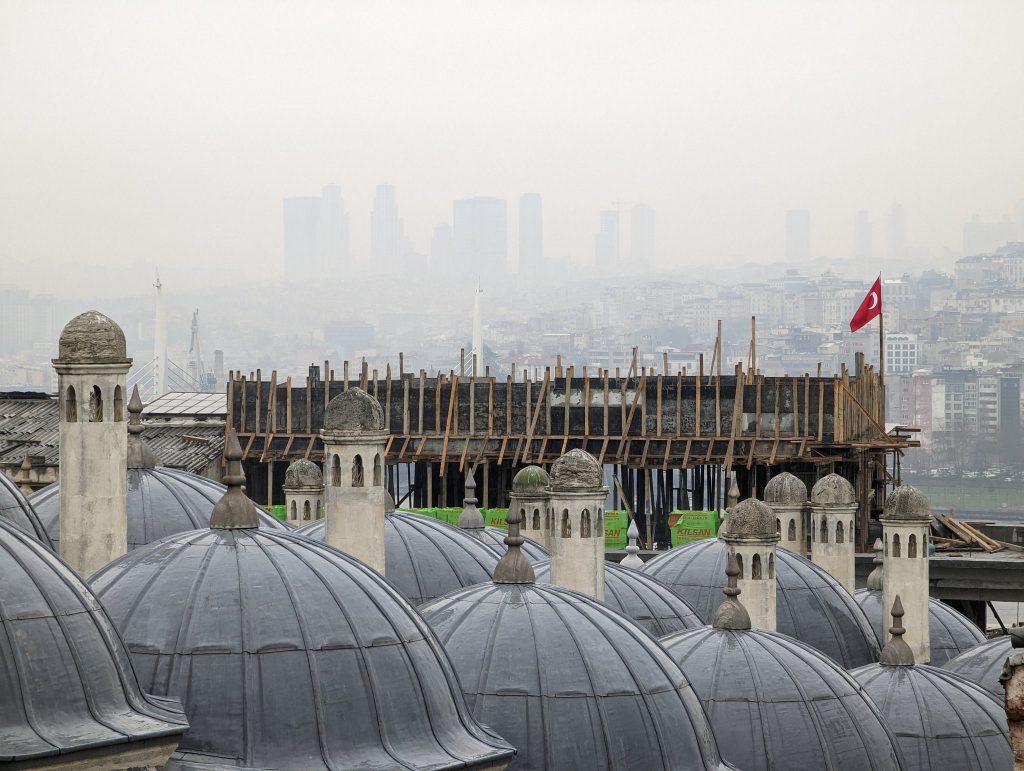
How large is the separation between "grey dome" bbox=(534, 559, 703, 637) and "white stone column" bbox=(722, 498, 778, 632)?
4.66ft

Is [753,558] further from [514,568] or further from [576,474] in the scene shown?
[514,568]

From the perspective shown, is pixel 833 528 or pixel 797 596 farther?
pixel 833 528

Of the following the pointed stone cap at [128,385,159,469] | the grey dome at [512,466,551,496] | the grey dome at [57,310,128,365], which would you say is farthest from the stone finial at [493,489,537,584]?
the grey dome at [512,466,551,496]

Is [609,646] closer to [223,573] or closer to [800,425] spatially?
[223,573]

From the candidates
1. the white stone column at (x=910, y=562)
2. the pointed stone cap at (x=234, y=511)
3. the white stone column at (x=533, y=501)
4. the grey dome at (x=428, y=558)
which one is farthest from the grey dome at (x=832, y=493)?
the pointed stone cap at (x=234, y=511)

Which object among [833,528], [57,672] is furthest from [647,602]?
[57,672]

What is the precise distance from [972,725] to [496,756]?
15.6 metres

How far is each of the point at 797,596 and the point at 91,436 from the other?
2021cm

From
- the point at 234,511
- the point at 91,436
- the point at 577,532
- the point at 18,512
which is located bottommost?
the point at 577,532

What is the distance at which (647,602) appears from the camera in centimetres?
3594

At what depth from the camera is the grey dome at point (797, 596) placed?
41.3m

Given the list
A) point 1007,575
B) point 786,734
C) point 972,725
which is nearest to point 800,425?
point 1007,575

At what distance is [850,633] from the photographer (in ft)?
139

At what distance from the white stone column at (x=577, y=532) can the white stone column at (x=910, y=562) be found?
1377 cm
